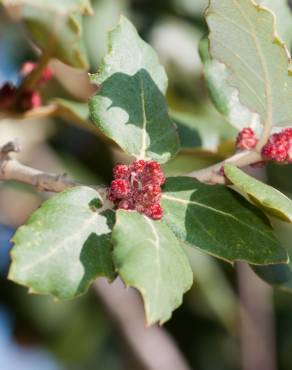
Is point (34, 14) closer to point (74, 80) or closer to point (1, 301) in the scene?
point (74, 80)

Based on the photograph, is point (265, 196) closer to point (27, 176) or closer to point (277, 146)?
point (277, 146)

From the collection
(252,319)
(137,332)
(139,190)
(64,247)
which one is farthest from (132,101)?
(252,319)

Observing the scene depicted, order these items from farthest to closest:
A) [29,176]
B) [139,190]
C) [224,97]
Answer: [224,97] → [29,176] → [139,190]

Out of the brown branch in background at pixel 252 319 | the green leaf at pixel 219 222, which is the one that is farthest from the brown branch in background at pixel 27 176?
the brown branch in background at pixel 252 319

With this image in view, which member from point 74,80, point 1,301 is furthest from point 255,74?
point 1,301

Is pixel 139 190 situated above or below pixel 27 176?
above

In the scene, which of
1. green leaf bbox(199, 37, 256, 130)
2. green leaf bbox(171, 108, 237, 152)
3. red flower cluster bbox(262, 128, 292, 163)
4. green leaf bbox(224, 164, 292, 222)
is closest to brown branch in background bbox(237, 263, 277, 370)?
green leaf bbox(171, 108, 237, 152)

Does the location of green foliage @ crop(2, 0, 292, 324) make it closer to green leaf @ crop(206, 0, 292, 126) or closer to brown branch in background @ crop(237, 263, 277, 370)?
green leaf @ crop(206, 0, 292, 126)
